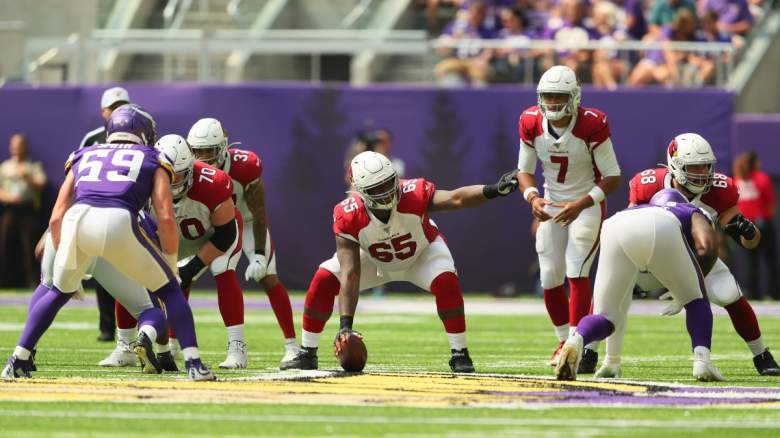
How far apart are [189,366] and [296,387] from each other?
1.98ft

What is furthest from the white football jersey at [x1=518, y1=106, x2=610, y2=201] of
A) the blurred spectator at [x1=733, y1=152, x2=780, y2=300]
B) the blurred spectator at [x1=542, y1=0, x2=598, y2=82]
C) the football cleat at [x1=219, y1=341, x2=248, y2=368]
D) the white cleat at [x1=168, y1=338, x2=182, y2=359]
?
the blurred spectator at [x1=542, y1=0, x2=598, y2=82]

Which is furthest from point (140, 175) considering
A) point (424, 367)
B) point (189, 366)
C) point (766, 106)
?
point (766, 106)

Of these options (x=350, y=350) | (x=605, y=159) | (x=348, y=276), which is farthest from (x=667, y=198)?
(x=350, y=350)

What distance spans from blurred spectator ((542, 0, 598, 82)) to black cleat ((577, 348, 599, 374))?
9551 millimetres

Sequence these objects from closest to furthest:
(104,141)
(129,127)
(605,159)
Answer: (129,127), (605,159), (104,141)

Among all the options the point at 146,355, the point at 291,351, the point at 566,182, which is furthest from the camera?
the point at 566,182

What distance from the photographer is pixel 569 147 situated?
9859mm

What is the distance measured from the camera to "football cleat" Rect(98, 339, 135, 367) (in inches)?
367

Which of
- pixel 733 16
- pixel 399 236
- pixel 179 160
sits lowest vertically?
pixel 399 236

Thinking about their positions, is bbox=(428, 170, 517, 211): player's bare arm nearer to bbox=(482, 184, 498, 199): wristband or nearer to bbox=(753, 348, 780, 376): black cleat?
bbox=(482, 184, 498, 199): wristband

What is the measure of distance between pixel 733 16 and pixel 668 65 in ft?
7.03

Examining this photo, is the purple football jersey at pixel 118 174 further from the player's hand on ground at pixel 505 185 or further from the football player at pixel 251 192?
the player's hand on ground at pixel 505 185

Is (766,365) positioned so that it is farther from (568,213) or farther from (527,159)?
(527,159)

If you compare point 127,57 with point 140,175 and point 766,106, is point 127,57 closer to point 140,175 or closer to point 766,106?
point 766,106
